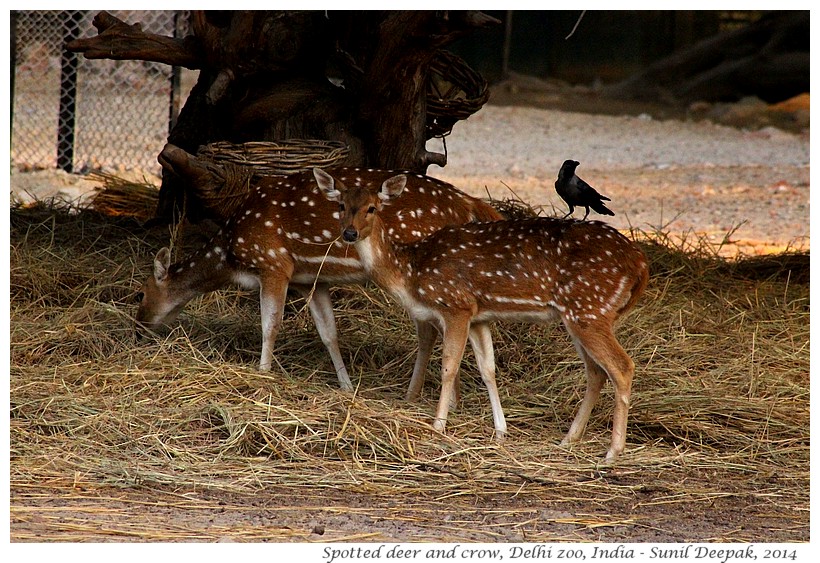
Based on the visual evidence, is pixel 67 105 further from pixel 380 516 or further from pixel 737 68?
pixel 737 68

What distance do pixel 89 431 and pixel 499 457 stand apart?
Result: 179 cm

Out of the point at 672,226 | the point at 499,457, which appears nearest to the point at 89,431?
the point at 499,457

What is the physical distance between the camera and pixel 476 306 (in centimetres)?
551

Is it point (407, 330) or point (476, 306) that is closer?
point (476, 306)

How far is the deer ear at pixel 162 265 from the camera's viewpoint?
6512 millimetres

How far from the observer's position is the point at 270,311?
6.17 metres

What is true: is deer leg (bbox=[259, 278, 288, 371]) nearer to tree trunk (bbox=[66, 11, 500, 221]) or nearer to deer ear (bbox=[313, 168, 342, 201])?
deer ear (bbox=[313, 168, 342, 201])

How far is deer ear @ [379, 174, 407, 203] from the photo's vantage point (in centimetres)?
546

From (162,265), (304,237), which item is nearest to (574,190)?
(304,237)

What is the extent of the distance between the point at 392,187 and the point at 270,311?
110 cm

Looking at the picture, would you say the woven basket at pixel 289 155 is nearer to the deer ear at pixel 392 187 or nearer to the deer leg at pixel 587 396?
the deer ear at pixel 392 187

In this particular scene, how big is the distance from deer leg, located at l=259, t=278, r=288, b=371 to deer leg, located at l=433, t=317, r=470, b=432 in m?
1.04

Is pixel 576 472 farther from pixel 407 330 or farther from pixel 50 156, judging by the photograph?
pixel 50 156

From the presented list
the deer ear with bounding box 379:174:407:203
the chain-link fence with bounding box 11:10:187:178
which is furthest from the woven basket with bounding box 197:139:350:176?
the chain-link fence with bounding box 11:10:187:178
